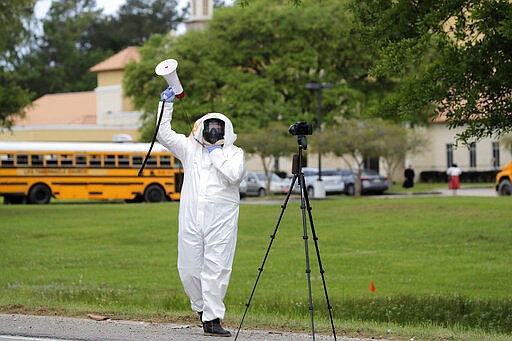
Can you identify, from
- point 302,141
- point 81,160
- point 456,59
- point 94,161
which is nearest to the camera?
point 302,141

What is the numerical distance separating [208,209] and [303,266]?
13248 mm

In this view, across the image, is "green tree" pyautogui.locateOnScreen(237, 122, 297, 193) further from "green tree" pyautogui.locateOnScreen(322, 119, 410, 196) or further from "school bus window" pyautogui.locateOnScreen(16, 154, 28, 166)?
"school bus window" pyautogui.locateOnScreen(16, 154, 28, 166)

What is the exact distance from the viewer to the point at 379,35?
625 inches

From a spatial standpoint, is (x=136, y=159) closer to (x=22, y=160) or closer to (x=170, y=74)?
(x=22, y=160)

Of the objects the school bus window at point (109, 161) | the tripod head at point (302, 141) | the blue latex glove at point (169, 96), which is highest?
the school bus window at point (109, 161)

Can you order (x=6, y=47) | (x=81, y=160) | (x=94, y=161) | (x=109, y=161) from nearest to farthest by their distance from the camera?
(x=6, y=47) < (x=81, y=160) < (x=94, y=161) < (x=109, y=161)

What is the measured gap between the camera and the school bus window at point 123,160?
1950 inches

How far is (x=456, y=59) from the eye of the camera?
1457cm

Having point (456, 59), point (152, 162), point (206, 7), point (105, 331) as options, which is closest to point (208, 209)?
point (105, 331)

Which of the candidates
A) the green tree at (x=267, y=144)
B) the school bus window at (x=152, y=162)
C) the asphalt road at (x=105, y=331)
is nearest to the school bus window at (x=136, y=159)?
the school bus window at (x=152, y=162)

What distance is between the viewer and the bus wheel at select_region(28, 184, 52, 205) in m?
47.9

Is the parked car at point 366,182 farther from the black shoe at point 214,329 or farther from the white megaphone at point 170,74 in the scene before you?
the black shoe at point 214,329

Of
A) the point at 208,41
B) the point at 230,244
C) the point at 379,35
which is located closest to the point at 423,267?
the point at 379,35

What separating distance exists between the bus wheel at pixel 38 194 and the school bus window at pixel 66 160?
4.22ft
